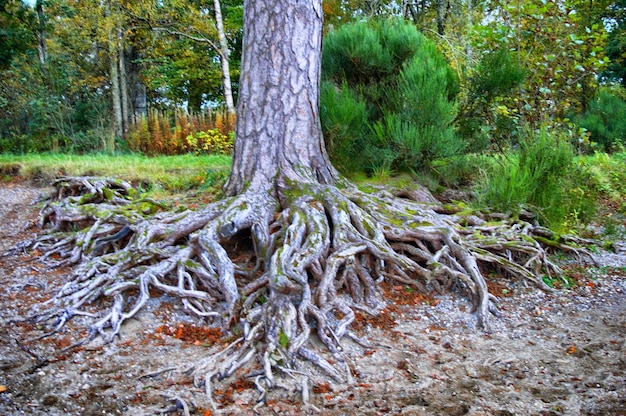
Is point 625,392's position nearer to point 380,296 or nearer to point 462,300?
point 462,300

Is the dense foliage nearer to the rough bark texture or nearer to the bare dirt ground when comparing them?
the rough bark texture

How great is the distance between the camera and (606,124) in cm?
1191

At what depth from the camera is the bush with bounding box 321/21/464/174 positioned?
591cm

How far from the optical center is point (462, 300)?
4.52 meters

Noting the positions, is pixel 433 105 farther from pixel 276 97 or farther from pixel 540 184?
pixel 276 97

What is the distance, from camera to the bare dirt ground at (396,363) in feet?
10.1

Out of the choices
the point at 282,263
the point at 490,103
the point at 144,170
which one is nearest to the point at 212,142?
the point at 144,170

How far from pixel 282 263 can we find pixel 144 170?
510 cm

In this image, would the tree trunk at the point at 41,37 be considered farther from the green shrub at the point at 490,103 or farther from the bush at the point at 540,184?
the bush at the point at 540,184

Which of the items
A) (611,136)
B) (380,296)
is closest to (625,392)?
(380,296)

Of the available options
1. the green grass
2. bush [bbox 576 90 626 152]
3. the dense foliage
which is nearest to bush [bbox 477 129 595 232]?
the dense foliage

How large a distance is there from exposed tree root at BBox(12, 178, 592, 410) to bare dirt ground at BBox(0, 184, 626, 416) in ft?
0.43

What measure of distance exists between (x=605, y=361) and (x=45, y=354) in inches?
145

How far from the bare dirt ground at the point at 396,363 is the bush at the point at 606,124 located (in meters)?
7.61
